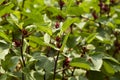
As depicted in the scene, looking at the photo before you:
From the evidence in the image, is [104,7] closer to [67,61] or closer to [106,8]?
[106,8]

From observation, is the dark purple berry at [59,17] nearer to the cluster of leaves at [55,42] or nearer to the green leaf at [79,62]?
the cluster of leaves at [55,42]

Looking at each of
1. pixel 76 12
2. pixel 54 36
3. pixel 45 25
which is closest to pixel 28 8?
pixel 76 12

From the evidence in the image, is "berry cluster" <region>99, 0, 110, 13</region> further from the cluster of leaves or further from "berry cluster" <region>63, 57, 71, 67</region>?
"berry cluster" <region>63, 57, 71, 67</region>

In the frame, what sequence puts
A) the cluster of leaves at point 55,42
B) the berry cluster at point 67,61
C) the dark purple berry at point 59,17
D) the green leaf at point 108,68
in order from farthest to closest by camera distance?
the dark purple berry at point 59,17 < the green leaf at point 108,68 < the berry cluster at point 67,61 < the cluster of leaves at point 55,42

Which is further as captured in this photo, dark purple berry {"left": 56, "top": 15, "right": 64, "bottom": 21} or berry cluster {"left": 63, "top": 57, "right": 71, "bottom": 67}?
dark purple berry {"left": 56, "top": 15, "right": 64, "bottom": 21}

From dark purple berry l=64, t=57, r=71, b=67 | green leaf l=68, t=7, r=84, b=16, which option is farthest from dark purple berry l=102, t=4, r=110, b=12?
dark purple berry l=64, t=57, r=71, b=67

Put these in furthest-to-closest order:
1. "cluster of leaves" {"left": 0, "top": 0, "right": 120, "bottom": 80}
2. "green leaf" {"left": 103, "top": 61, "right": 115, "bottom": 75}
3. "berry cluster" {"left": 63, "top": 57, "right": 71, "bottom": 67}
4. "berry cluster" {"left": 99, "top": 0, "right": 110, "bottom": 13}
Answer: "berry cluster" {"left": 99, "top": 0, "right": 110, "bottom": 13}
"green leaf" {"left": 103, "top": 61, "right": 115, "bottom": 75}
"berry cluster" {"left": 63, "top": 57, "right": 71, "bottom": 67}
"cluster of leaves" {"left": 0, "top": 0, "right": 120, "bottom": 80}

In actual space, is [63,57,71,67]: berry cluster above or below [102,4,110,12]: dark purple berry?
below

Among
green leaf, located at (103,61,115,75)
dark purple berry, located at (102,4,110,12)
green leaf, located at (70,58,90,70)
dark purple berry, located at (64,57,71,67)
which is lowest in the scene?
green leaf, located at (103,61,115,75)

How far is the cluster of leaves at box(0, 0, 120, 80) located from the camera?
5.94 feet

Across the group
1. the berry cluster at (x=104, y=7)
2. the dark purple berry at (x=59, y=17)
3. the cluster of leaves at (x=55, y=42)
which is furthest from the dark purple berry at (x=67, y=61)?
the berry cluster at (x=104, y=7)

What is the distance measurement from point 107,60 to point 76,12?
1.27ft

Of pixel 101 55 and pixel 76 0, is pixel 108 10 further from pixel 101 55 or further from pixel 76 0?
pixel 101 55

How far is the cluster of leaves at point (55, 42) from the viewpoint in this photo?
1.81 metres
